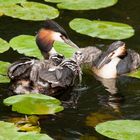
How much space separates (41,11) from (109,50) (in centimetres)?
164

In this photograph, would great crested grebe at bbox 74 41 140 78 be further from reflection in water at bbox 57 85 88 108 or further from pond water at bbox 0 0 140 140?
reflection in water at bbox 57 85 88 108

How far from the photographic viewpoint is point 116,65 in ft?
30.3

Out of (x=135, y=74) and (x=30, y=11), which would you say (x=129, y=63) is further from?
(x=30, y=11)

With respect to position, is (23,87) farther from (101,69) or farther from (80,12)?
(80,12)

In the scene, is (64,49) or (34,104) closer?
(34,104)

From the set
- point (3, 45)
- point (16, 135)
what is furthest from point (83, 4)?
point (16, 135)

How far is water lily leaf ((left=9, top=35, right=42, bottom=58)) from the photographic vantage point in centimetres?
873

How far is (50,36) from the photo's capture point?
9.01 metres

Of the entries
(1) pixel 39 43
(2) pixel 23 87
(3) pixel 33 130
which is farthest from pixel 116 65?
(3) pixel 33 130

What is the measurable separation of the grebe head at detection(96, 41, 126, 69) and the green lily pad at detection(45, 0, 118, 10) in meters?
1.53

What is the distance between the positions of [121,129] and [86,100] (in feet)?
4.23

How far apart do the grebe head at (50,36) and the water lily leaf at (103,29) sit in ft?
2.03

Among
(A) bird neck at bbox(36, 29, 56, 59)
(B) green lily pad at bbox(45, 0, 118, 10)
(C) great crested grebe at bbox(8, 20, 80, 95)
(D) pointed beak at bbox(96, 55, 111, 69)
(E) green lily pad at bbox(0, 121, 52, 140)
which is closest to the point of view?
(E) green lily pad at bbox(0, 121, 52, 140)

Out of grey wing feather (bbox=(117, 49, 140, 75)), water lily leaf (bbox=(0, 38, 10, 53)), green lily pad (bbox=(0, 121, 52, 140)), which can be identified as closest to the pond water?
water lily leaf (bbox=(0, 38, 10, 53))
